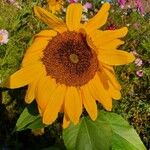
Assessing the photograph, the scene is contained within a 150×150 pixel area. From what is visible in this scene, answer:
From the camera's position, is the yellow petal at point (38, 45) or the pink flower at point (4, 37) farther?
the pink flower at point (4, 37)

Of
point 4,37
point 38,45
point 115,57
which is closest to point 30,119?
point 38,45

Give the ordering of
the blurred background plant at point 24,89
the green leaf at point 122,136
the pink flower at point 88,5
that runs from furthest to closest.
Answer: the pink flower at point 88,5, the blurred background plant at point 24,89, the green leaf at point 122,136

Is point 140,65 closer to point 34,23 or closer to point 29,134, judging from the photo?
point 34,23

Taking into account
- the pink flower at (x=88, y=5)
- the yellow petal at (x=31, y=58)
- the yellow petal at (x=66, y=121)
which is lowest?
the pink flower at (x=88, y=5)

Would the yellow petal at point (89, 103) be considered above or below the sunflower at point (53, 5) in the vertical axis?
above

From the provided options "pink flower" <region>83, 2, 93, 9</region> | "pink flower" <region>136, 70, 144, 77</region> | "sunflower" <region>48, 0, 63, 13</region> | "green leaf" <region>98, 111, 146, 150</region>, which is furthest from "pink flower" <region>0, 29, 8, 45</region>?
"green leaf" <region>98, 111, 146, 150</region>

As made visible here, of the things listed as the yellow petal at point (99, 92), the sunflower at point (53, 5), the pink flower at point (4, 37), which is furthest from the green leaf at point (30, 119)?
the pink flower at point (4, 37)

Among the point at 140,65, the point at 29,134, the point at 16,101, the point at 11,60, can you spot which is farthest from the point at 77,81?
the point at 140,65

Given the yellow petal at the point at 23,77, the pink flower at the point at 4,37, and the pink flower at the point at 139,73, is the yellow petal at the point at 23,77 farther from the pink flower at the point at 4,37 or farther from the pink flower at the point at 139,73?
the pink flower at the point at 139,73

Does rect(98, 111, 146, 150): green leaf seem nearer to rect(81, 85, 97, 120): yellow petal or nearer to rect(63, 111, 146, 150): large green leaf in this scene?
rect(63, 111, 146, 150): large green leaf
